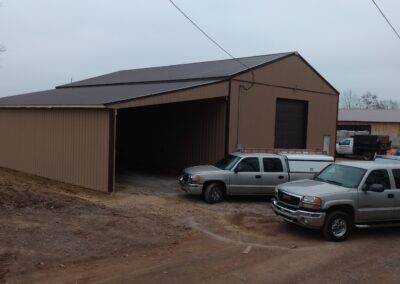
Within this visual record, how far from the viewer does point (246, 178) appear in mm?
15391

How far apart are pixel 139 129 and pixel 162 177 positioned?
632cm

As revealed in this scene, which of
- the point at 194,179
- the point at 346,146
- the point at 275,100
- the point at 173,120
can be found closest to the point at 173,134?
the point at 173,120

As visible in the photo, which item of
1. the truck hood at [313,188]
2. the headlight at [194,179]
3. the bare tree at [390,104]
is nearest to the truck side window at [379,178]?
the truck hood at [313,188]

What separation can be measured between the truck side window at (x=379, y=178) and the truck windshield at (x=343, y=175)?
192 mm

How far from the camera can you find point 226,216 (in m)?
13.2

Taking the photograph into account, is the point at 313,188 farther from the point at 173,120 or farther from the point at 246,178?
the point at 173,120

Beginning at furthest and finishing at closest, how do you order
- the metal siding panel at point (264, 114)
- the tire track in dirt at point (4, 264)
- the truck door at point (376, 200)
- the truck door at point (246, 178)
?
1. the metal siding panel at point (264, 114)
2. the truck door at point (246, 178)
3. the truck door at point (376, 200)
4. the tire track in dirt at point (4, 264)

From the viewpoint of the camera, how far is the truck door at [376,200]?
10.8m

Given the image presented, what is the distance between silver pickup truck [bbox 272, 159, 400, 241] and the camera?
10492 mm

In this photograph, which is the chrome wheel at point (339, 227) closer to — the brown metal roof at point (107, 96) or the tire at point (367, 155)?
the brown metal roof at point (107, 96)

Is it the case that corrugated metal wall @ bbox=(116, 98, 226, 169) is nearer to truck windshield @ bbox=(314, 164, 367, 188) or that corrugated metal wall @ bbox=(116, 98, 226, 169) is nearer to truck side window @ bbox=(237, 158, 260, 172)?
truck side window @ bbox=(237, 158, 260, 172)

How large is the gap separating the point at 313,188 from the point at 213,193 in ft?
14.9

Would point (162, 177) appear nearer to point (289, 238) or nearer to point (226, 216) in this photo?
point (226, 216)

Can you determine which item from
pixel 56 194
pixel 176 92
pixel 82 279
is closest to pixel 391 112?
pixel 176 92
